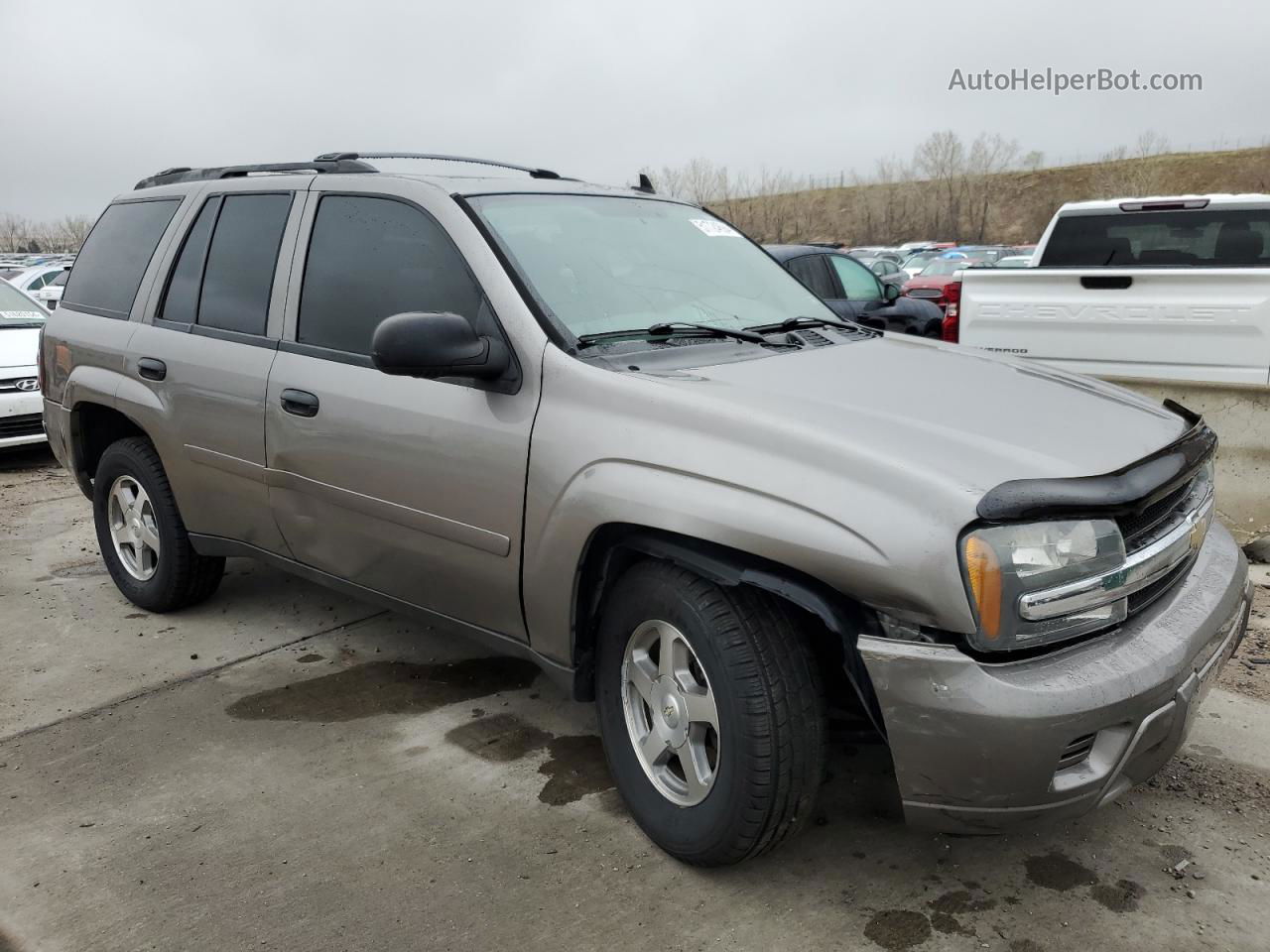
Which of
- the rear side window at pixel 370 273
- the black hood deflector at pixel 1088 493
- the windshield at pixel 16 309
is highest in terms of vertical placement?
the rear side window at pixel 370 273

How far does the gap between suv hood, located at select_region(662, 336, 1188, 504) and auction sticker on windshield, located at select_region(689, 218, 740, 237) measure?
2.85 ft

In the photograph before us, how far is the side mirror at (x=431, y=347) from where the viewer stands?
108 inches

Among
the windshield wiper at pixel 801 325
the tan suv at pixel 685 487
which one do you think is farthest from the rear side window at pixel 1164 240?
the tan suv at pixel 685 487

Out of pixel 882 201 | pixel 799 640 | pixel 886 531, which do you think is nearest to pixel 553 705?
pixel 799 640

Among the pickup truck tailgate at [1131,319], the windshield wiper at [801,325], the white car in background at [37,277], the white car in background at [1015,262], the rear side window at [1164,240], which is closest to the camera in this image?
the windshield wiper at [801,325]

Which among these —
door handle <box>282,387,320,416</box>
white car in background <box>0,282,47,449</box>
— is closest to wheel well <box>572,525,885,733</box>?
door handle <box>282,387,320,416</box>

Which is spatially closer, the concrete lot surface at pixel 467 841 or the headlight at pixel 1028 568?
the headlight at pixel 1028 568

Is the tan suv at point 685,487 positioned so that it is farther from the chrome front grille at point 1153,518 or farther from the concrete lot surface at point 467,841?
the concrete lot surface at point 467,841

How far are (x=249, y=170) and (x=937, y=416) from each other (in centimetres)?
307

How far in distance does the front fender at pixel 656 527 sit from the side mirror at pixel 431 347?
0.44 m

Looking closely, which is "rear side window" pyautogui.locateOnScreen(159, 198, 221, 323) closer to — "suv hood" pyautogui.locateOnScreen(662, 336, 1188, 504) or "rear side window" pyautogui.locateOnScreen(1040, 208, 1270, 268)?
"suv hood" pyautogui.locateOnScreen(662, 336, 1188, 504)

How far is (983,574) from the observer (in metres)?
2.14

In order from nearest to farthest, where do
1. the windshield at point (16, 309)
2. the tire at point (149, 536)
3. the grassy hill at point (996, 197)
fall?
the tire at point (149, 536) < the windshield at point (16, 309) < the grassy hill at point (996, 197)

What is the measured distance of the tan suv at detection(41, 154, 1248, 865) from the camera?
2201 mm
